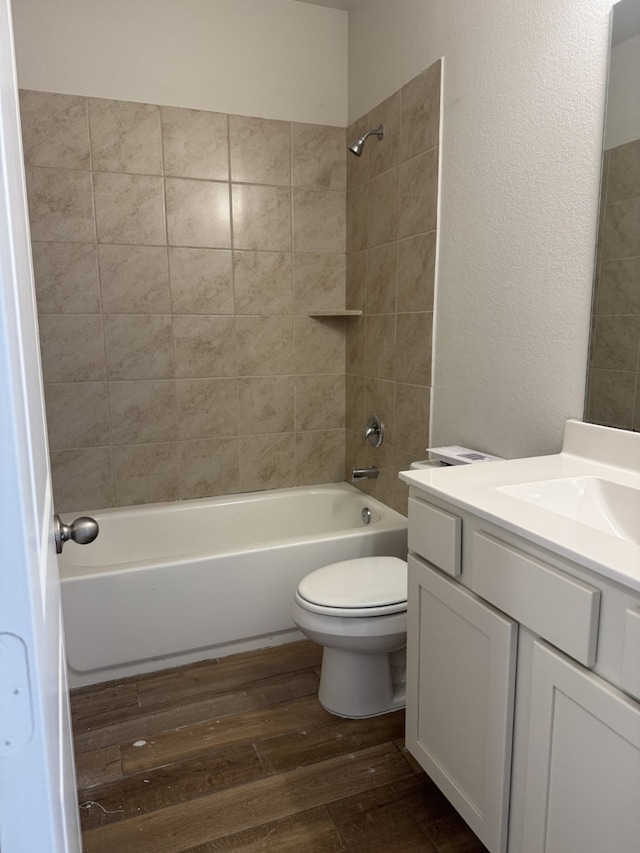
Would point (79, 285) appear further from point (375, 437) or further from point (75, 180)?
point (375, 437)

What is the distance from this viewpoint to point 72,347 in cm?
246

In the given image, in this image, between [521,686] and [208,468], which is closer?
[521,686]

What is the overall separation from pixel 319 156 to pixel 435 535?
207 cm

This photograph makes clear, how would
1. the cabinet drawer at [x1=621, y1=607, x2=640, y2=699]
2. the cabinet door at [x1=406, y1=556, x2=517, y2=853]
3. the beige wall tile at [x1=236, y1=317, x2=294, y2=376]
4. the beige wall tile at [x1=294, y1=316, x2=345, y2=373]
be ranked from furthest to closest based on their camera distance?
the beige wall tile at [x1=294, y1=316, x2=345, y2=373]
the beige wall tile at [x1=236, y1=317, x2=294, y2=376]
the cabinet door at [x1=406, y1=556, x2=517, y2=853]
the cabinet drawer at [x1=621, y1=607, x2=640, y2=699]

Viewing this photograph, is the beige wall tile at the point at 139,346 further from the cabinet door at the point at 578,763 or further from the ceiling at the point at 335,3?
the cabinet door at the point at 578,763

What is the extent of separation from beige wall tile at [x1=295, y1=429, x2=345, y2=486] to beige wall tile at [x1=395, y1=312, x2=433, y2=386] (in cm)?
65

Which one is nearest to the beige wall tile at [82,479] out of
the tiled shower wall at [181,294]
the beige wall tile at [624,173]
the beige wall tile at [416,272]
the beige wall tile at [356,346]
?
the tiled shower wall at [181,294]

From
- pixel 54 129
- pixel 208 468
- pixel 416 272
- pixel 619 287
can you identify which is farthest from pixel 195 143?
pixel 619 287

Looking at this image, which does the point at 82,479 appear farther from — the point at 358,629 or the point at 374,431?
the point at 358,629

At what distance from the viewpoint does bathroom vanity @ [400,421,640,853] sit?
A: 2.98 feet

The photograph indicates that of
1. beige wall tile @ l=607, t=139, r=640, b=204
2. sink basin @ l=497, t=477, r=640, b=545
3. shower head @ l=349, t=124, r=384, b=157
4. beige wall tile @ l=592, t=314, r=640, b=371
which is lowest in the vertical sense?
sink basin @ l=497, t=477, r=640, b=545

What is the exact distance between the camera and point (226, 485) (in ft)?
9.21

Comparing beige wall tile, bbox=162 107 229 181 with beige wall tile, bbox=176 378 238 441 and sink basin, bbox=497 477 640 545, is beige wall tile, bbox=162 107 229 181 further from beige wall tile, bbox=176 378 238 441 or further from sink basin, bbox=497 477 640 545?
sink basin, bbox=497 477 640 545

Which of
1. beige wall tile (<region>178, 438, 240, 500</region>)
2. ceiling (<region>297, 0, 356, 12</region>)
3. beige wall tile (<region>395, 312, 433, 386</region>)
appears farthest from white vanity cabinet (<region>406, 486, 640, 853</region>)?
ceiling (<region>297, 0, 356, 12</region>)
